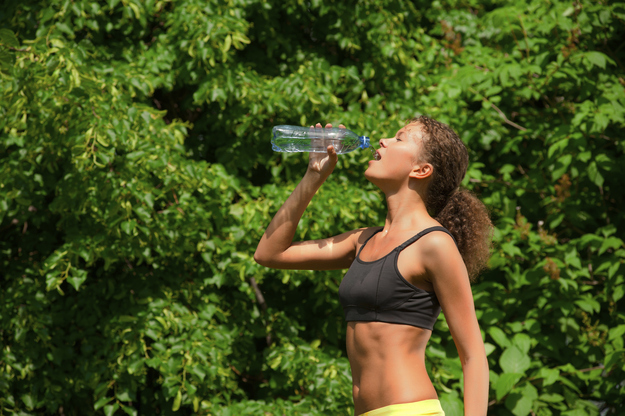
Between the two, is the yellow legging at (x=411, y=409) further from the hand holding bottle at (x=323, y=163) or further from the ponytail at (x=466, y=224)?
the hand holding bottle at (x=323, y=163)

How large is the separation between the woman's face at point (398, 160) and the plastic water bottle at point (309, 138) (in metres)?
0.47

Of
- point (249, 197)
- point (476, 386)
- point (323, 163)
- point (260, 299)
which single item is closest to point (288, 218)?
point (323, 163)

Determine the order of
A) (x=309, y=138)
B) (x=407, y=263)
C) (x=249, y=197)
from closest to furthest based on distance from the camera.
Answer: (x=407, y=263), (x=309, y=138), (x=249, y=197)

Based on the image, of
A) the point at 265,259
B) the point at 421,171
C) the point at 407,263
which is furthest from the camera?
the point at 265,259

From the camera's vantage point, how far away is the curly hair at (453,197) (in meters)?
1.90

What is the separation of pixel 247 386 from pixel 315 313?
0.68 m

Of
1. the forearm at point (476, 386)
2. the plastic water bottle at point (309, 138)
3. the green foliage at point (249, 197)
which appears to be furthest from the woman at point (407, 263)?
the green foliage at point (249, 197)

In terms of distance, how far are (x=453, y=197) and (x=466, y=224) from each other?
0.32 ft

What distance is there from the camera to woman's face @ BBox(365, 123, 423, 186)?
188cm

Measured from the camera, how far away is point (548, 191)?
392cm

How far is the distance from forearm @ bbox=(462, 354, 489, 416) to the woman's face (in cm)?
59

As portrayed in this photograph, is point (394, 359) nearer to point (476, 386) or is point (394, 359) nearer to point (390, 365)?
point (390, 365)

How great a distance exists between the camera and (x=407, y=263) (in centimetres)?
173

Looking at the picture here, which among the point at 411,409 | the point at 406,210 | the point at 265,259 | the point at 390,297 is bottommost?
the point at 411,409
